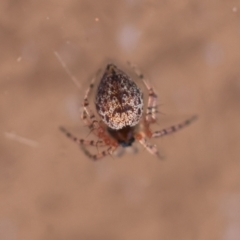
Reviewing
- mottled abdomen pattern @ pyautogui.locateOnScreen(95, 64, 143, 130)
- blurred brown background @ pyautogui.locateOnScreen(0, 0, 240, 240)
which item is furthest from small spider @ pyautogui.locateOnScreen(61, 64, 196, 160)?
blurred brown background @ pyautogui.locateOnScreen(0, 0, 240, 240)

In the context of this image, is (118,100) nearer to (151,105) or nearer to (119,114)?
(119,114)

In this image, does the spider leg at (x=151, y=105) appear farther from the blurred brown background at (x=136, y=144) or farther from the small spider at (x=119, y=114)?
the blurred brown background at (x=136, y=144)

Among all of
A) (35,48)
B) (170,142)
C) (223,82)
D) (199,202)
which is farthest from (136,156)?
(35,48)

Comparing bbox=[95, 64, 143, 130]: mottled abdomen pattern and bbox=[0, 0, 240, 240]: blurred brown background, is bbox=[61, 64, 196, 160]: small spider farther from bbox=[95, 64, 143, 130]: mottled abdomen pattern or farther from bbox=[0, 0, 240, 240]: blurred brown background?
bbox=[0, 0, 240, 240]: blurred brown background

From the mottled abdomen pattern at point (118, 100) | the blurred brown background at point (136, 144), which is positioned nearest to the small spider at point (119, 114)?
the mottled abdomen pattern at point (118, 100)

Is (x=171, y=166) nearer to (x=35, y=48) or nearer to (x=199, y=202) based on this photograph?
(x=199, y=202)

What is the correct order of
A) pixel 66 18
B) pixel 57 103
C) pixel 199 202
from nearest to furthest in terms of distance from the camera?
pixel 66 18 < pixel 57 103 < pixel 199 202

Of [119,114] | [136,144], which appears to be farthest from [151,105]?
[136,144]
